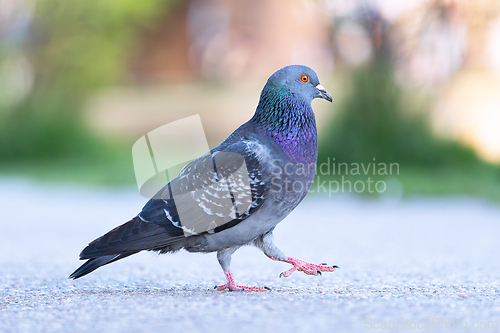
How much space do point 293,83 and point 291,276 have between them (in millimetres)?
1608

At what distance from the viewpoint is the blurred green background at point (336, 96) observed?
35.0ft

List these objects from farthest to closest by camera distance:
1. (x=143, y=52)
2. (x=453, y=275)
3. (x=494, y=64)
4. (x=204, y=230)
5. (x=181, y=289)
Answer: (x=143, y=52)
(x=494, y=64)
(x=453, y=275)
(x=181, y=289)
(x=204, y=230)

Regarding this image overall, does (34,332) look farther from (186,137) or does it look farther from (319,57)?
(319,57)

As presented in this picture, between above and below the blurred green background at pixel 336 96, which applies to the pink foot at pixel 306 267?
below

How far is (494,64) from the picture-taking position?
14.4 meters

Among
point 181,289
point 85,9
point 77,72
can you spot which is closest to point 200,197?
point 181,289

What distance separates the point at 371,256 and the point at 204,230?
2.51 metres
